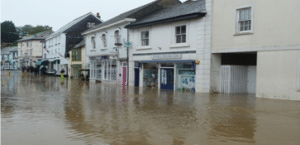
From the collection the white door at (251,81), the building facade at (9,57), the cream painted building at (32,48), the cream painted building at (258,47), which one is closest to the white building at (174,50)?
the cream painted building at (258,47)

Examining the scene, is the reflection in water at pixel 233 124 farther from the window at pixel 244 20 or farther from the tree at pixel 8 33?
the tree at pixel 8 33

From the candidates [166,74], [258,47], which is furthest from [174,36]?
[258,47]

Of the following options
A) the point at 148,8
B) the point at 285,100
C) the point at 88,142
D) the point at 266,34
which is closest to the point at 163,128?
the point at 88,142

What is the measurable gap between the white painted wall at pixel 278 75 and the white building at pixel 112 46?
12.8 meters

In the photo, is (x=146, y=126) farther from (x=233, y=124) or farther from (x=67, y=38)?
(x=67, y=38)

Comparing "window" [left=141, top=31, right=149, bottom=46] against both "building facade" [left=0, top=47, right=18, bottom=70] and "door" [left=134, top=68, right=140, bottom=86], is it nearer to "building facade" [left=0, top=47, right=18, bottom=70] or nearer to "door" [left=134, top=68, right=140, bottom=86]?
"door" [left=134, top=68, right=140, bottom=86]

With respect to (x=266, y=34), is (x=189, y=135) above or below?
below

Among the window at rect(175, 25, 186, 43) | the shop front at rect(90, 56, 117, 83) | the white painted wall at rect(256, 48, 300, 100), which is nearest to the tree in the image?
the shop front at rect(90, 56, 117, 83)

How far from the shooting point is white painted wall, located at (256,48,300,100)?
1469 cm

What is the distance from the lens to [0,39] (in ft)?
299

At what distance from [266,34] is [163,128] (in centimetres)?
1049

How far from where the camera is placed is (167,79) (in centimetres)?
2252

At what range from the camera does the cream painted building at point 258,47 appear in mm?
Answer: 14844

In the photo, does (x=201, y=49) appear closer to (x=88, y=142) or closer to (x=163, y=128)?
(x=163, y=128)
